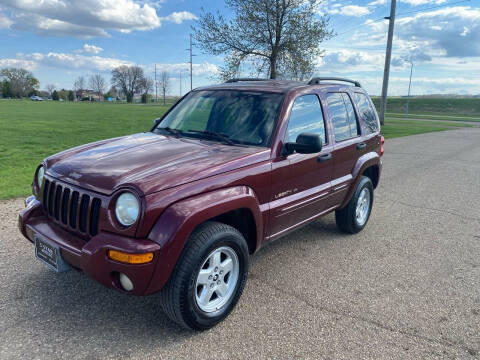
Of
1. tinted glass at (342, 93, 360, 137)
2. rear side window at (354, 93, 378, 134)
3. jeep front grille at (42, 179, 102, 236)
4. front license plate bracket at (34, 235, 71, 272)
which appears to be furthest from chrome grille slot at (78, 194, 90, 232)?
rear side window at (354, 93, 378, 134)

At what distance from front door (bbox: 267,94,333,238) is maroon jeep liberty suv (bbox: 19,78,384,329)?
12 mm

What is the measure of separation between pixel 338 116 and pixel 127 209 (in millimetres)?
2818

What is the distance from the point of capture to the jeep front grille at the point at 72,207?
2705 mm

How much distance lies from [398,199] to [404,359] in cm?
473

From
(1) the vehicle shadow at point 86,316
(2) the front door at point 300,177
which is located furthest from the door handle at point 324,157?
(1) the vehicle shadow at point 86,316

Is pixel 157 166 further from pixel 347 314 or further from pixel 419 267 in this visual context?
pixel 419 267

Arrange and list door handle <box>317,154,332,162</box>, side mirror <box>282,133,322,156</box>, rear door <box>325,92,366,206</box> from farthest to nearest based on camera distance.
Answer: rear door <box>325,92,366,206</box> → door handle <box>317,154,332,162</box> → side mirror <box>282,133,322,156</box>

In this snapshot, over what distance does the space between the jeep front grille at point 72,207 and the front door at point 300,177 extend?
1481mm

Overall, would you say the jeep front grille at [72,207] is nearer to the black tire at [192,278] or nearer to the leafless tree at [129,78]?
the black tire at [192,278]

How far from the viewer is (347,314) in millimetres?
3170

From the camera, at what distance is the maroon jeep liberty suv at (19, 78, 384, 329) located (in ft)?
8.29

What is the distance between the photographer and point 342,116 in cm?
450

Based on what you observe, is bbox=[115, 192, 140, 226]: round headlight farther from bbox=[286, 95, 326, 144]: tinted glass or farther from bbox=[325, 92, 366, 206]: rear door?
bbox=[325, 92, 366, 206]: rear door

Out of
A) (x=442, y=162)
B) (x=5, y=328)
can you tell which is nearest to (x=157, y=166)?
(x=5, y=328)
